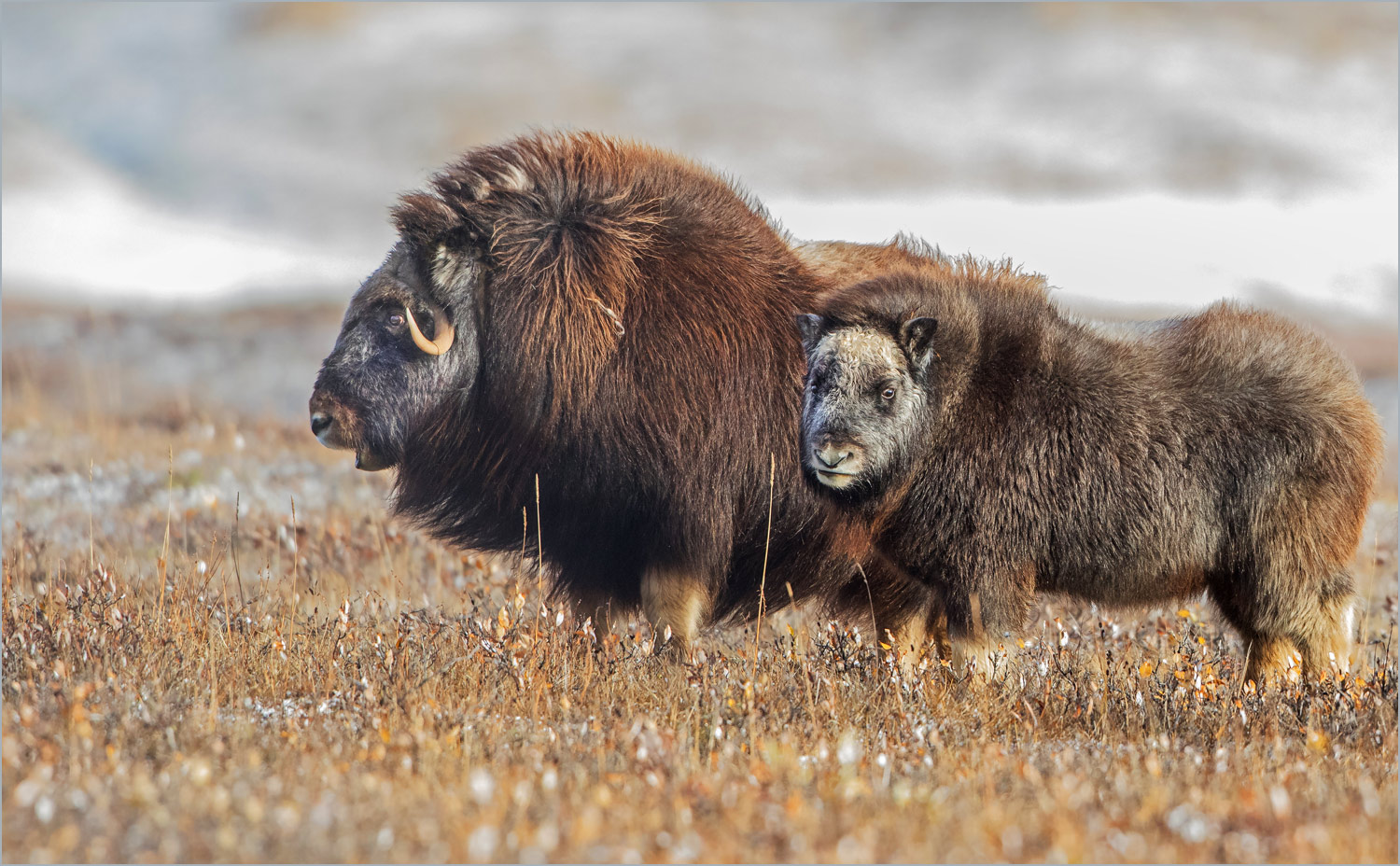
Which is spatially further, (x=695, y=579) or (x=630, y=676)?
(x=695, y=579)

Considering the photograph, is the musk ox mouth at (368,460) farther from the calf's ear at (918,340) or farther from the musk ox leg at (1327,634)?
the musk ox leg at (1327,634)

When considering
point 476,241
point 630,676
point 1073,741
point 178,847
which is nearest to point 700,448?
point 630,676

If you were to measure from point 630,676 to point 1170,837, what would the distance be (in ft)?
6.69

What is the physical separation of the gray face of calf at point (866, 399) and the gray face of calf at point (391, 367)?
1.45 metres

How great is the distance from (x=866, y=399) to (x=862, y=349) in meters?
0.18

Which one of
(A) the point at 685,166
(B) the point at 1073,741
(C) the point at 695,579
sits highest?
(A) the point at 685,166

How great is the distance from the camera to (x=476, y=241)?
4.99 metres

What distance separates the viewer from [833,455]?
4320 mm

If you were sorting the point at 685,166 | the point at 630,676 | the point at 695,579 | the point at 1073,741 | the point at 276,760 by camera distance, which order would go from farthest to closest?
the point at 685,166 < the point at 695,579 < the point at 630,676 < the point at 1073,741 < the point at 276,760

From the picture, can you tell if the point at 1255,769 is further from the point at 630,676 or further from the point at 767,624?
the point at 767,624

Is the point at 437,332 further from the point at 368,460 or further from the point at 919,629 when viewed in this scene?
the point at 919,629

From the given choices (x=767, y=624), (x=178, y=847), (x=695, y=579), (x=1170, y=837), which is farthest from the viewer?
(x=767, y=624)

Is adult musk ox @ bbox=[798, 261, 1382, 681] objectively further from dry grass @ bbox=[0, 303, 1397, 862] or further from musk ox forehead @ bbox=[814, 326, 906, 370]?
dry grass @ bbox=[0, 303, 1397, 862]

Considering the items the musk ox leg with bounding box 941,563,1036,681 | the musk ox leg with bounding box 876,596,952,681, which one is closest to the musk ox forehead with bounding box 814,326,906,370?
the musk ox leg with bounding box 941,563,1036,681
